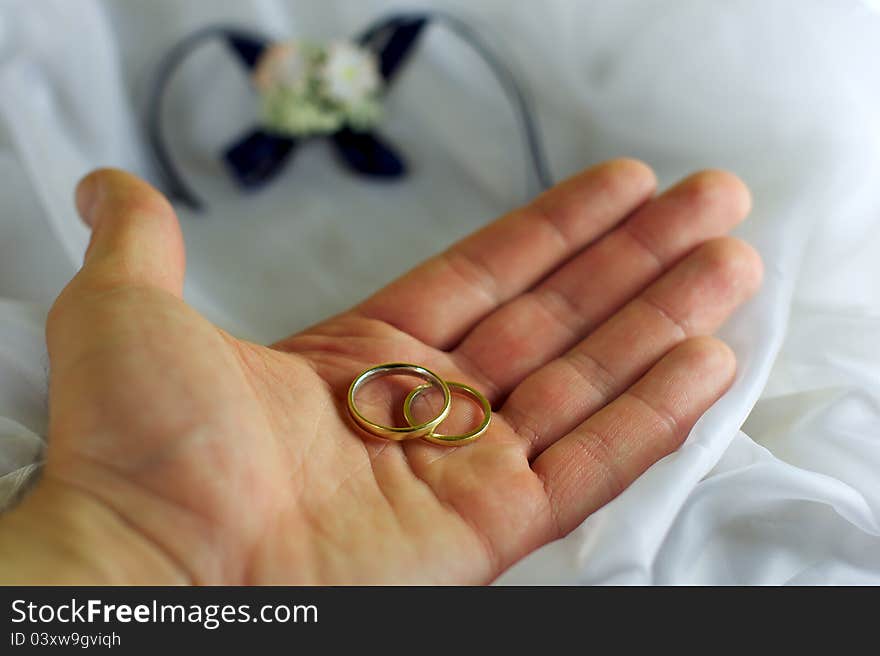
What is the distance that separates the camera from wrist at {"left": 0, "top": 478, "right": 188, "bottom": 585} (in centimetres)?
106

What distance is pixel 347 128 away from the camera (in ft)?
7.76

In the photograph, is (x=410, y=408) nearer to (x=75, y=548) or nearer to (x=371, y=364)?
(x=371, y=364)

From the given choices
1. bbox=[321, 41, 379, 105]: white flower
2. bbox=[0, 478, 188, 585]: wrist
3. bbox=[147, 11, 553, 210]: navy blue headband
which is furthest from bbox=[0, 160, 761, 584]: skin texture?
bbox=[321, 41, 379, 105]: white flower

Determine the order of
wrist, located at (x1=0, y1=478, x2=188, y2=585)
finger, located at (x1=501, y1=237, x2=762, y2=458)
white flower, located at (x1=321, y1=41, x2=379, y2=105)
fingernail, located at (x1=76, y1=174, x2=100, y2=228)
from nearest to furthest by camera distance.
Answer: wrist, located at (x1=0, y1=478, x2=188, y2=585)
finger, located at (x1=501, y1=237, x2=762, y2=458)
fingernail, located at (x1=76, y1=174, x2=100, y2=228)
white flower, located at (x1=321, y1=41, x2=379, y2=105)

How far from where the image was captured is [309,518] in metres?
1.19

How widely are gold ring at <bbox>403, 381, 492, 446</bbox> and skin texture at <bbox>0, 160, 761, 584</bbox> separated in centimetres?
2

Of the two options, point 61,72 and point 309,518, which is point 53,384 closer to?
point 309,518

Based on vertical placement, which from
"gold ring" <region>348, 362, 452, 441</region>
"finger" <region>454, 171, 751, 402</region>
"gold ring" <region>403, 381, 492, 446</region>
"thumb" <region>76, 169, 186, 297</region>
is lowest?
"gold ring" <region>403, 381, 492, 446</region>

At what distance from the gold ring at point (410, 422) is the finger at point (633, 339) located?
0.11m

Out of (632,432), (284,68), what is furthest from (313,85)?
(632,432)

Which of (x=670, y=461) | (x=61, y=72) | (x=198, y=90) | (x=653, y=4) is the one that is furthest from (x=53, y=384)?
(x=653, y=4)

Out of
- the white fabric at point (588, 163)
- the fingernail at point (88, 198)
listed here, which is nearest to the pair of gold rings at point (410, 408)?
the white fabric at point (588, 163)

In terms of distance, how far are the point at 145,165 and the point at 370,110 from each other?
22.8 inches

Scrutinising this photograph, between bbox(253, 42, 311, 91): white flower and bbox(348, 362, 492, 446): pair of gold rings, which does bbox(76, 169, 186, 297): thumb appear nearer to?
bbox(348, 362, 492, 446): pair of gold rings
